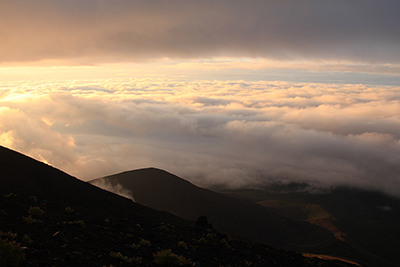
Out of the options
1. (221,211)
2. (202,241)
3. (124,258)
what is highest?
(124,258)

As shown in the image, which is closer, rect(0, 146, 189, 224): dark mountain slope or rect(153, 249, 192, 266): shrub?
rect(153, 249, 192, 266): shrub

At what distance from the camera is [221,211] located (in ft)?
260

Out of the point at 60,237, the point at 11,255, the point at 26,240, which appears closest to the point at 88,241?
the point at 60,237

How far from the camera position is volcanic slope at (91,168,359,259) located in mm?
73250

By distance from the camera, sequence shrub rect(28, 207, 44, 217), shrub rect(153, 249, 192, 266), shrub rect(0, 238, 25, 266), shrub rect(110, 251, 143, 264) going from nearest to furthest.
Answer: shrub rect(0, 238, 25, 266)
shrub rect(110, 251, 143, 264)
shrub rect(153, 249, 192, 266)
shrub rect(28, 207, 44, 217)

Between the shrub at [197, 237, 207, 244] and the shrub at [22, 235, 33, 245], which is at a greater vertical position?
the shrub at [22, 235, 33, 245]

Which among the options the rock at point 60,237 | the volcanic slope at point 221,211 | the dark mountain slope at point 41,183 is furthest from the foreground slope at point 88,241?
the volcanic slope at point 221,211

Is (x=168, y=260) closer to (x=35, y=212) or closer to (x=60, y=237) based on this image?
(x=60, y=237)

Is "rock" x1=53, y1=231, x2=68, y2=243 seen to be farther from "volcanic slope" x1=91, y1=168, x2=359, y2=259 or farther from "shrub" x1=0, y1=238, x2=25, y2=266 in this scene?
"volcanic slope" x1=91, y1=168, x2=359, y2=259

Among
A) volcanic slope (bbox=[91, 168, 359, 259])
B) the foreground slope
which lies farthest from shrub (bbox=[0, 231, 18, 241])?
volcanic slope (bbox=[91, 168, 359, 259])

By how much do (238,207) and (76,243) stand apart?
260ft

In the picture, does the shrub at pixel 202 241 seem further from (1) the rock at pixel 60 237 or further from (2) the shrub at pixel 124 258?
(1) the rock at pixel 60 237

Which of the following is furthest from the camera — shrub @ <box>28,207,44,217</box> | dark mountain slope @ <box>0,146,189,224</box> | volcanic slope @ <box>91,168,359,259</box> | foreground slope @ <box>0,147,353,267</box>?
volcanic slope @ <box>91,168,359,259</box>

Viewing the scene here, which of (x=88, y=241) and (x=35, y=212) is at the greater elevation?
(x=35, y=212)
